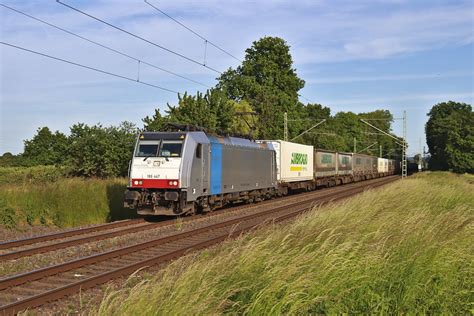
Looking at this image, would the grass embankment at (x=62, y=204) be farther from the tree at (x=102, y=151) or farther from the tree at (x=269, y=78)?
the tree at (x=269, y=78)

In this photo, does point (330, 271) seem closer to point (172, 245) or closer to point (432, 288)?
point (432, 288)

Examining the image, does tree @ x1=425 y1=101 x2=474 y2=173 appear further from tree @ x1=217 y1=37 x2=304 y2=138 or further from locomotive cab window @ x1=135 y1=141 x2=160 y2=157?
locomotive cab window @ x1=135 y1=141 x2=160 y2=157

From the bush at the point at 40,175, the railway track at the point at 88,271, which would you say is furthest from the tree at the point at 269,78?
the railway track at the point at 88,271

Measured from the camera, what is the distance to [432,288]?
603 cm

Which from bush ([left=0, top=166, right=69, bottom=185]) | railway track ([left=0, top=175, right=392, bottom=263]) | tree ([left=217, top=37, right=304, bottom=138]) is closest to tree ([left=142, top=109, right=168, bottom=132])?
bush ([left=0, top=166, right=69, bottom=185])

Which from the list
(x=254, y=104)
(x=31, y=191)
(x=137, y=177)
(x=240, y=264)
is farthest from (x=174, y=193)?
(x=254, y=104)

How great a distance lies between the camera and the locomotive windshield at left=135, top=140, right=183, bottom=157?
1723 centimetres

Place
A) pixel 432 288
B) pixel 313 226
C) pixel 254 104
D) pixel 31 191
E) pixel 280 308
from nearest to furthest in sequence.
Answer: pixel 280 308 → pixel 432 288 → pixel 313 226 → pixel 31 191 → pixel 254 104

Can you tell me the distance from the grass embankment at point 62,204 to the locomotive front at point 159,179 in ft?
12.6

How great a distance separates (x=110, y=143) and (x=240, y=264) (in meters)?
25.6

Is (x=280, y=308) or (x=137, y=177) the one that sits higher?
(x=137, y=177)

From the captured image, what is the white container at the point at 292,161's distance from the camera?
3031 centimetres

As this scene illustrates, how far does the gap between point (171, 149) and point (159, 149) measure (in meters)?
0.48

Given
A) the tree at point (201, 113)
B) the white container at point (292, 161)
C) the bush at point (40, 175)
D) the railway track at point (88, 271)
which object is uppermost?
the tree at point (201, 113)
